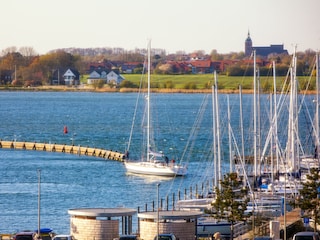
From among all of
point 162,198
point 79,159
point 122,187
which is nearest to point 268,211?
point 162,198

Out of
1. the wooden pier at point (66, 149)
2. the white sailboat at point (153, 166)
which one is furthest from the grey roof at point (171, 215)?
the wooden pier at point (66, 149)

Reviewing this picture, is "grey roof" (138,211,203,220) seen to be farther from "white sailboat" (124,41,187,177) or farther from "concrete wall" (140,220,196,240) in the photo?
"white sailboat" (124,41,187,177)

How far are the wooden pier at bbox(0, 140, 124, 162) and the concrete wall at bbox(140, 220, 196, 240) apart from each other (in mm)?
39705

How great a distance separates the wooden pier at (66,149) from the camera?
7682 cm

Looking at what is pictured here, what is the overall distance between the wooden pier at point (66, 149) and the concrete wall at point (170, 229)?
130ft

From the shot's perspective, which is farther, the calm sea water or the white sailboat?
the white sailboat

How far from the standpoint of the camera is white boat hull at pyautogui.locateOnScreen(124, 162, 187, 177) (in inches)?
2571

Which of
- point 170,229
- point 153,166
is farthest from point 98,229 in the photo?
point 153,166

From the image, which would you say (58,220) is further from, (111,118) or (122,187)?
(111,118)

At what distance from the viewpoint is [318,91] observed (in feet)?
191

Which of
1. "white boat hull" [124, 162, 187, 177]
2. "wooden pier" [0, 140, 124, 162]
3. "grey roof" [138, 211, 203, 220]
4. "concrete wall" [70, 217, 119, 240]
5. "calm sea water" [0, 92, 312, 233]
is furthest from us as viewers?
"wooden pier" [0, 140, 124, 162]

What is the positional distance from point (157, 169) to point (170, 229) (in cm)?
3098

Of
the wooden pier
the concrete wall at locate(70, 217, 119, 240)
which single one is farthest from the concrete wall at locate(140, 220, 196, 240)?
the wooden pier

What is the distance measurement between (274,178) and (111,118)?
8260 centimetres
